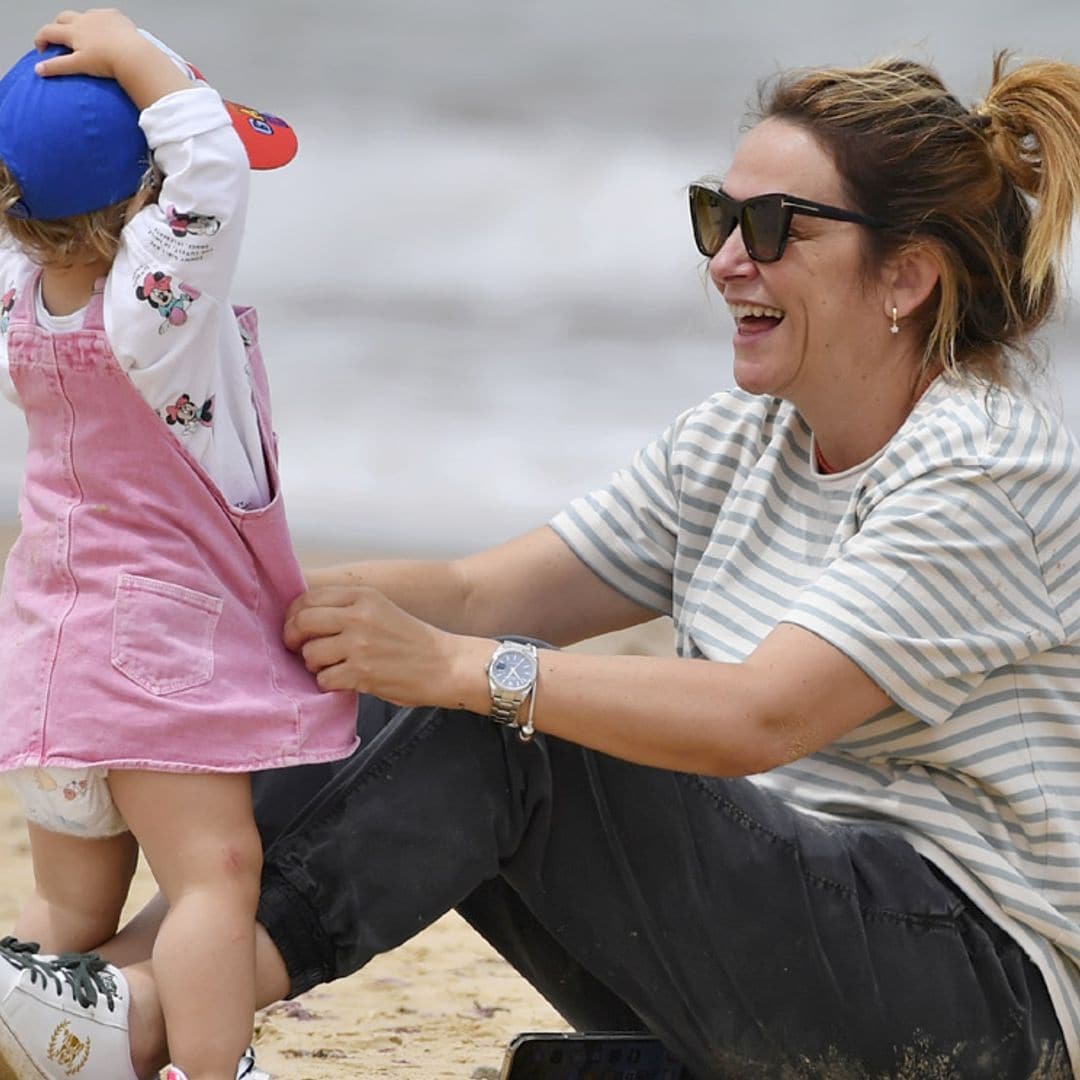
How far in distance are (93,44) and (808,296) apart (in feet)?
3.08

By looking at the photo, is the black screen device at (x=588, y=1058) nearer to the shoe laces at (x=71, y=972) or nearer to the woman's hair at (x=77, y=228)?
the shoe laces at (x=71, y=972)

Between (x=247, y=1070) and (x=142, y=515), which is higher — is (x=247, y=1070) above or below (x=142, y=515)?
below

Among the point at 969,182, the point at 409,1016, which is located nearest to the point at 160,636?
the point at 969,182

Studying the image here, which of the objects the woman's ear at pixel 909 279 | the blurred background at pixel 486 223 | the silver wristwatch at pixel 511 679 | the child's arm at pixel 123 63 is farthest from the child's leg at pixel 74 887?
the blurred background at pixel 486 223

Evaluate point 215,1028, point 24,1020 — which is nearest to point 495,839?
point 215,1028

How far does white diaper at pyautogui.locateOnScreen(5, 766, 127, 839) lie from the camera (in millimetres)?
2102

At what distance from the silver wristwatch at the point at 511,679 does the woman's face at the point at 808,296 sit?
57 cm

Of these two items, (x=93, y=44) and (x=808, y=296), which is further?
(x=808, y=296)

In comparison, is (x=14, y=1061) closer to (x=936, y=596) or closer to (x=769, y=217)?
(x=936, y=596)

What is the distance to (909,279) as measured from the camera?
8.41ft

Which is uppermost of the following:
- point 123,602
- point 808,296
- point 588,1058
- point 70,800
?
point 808,296

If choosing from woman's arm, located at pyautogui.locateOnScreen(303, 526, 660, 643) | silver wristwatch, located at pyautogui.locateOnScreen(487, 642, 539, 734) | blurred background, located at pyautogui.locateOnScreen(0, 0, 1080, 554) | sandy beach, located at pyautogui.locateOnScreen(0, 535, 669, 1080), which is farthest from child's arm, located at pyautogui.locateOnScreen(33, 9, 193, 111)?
blurred background, located at pyautogui.locateOnScreen(0, 0, 1080, 554)

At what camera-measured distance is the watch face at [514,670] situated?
2.18 metres

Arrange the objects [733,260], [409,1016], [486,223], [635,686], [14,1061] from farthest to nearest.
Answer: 1. [486,223]
2. [409,1016]
3. [733,260]
4. [635,686]
5. [14,1061]
